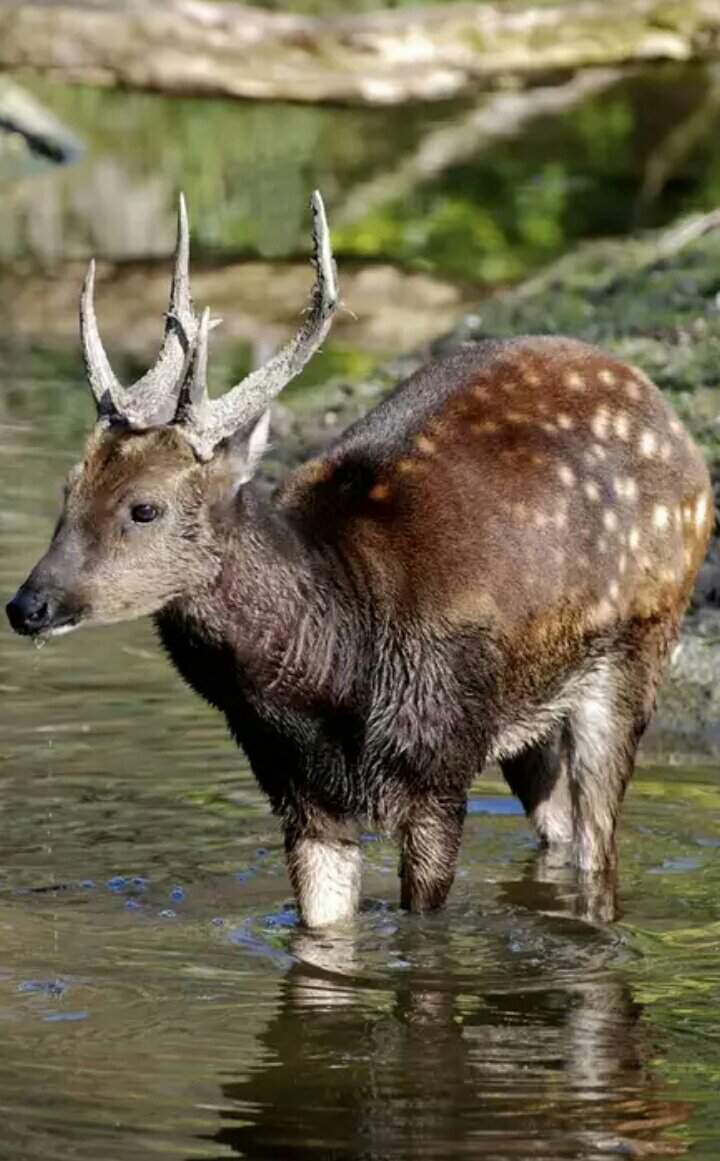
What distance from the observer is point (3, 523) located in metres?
12.9

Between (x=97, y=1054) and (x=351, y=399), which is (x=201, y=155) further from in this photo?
(x=97, y=1054)

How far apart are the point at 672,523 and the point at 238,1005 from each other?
2187mm

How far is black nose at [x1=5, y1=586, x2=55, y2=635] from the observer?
7.07 m

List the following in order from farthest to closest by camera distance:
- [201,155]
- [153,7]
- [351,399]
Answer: [201,155] < [153,7] < [351,399]

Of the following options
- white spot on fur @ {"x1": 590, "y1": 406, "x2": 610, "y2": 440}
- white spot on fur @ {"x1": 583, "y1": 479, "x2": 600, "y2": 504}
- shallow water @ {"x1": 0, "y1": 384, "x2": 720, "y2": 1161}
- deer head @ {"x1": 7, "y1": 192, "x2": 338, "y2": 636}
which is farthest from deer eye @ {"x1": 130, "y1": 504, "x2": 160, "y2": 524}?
white spot on fur @ {"x1": 590, "y1": 406, "x2": 610, "y2": 440}

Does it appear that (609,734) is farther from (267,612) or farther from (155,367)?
(155,367)

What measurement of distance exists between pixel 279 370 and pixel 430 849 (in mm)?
1383

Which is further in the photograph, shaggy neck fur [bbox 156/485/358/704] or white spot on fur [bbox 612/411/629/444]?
white spot on fur [bbox 612/411/629/444]

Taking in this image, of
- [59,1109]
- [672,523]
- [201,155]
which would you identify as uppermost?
[201,155]

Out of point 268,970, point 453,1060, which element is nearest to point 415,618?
point 268,970

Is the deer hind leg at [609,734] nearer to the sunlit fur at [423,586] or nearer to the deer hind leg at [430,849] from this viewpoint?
the sunlit fur at [423,586]

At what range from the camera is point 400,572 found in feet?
25.3

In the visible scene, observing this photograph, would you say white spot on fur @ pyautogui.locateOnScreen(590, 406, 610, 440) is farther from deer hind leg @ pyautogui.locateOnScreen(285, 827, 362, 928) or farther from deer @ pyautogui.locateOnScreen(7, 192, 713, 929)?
deer hind leg @ pyautogui.locateOnScreen(285, 827, 362, 928)

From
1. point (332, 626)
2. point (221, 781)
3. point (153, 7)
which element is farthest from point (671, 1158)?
point (153, 7)
